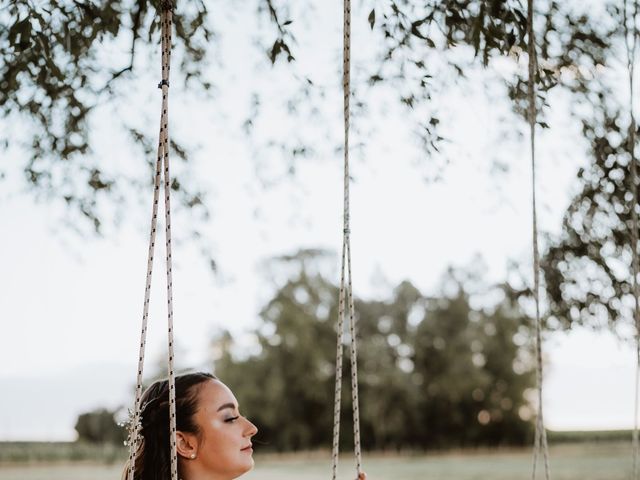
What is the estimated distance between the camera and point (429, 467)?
29078 millimetres

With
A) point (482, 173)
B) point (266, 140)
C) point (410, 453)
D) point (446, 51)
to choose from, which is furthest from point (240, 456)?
point (410, 453)

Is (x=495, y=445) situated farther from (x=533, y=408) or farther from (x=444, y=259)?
(x=444, y=259)

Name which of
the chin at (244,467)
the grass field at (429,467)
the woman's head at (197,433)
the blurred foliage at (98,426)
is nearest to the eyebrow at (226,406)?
the woman's head at (197,433)

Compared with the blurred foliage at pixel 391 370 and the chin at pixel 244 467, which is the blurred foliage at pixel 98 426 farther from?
the chin at pixel 244 467

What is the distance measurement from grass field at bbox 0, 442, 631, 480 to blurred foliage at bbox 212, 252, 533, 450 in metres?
1.15

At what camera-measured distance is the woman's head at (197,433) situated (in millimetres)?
2047

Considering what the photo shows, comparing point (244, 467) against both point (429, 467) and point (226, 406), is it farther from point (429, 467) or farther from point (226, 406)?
point (429, 467)

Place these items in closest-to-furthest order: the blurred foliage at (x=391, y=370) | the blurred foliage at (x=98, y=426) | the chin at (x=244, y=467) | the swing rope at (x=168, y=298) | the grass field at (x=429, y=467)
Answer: the swing rope at (x=168, y=298)
the chin at (x=244, y=467)
the grass field at (x=429, y=467)
the blurred foliage at (x=391, y=370)
the blurred foliage at (x=98, y=426)

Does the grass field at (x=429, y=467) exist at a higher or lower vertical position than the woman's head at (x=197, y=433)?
lower

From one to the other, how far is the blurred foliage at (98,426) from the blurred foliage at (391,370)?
8555 millimetres

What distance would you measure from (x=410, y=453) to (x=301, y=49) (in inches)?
1334

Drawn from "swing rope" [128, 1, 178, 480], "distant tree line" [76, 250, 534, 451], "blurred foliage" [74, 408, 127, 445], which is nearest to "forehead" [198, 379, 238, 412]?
"swing rope" [128, 1, 178, 480]

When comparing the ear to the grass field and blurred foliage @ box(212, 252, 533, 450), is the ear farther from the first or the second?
blurred foliage @ box(212, 252, 533, 450)

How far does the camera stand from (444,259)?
3444 centimetres
